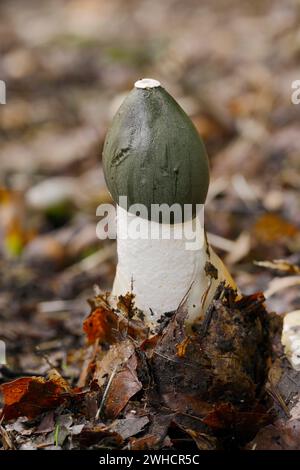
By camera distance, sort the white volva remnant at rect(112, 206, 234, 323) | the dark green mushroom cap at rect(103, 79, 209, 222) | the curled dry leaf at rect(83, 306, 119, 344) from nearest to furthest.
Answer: the dark green mushroom cap at rect(103, 79, 209, 222), the white volva remnant at rect(112, 206, 234, 323), the curled dry leaf at rect(83, 306, 119, 344)

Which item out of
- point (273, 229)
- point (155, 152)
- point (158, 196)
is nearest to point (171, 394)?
point (158, 196)

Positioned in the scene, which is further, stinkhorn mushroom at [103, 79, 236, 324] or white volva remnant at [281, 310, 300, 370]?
white volva remnant at [281, 310, 300, 370]

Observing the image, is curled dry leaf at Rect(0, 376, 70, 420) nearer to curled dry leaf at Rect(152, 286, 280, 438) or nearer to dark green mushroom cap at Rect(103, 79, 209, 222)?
curled dry leaf at Rect(152, 286, 280, 438)

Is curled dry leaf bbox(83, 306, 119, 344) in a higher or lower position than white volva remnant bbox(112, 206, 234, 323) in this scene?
lower

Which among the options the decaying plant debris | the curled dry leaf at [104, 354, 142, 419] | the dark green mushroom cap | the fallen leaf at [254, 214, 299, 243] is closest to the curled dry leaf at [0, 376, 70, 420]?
the decaying plant debris

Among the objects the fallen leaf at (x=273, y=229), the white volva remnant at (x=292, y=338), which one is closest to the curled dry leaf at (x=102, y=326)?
the white volva remnant at (x=292, y=338)

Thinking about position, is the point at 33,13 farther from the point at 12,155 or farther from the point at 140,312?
the point at 140,312

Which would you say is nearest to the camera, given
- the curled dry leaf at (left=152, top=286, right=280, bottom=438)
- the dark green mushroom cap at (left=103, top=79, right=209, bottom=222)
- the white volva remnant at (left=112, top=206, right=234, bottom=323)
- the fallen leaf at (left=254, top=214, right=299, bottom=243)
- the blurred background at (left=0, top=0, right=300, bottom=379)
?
the dark green mushroom cap at (left=103, top=79, right=209, bottom=222)
